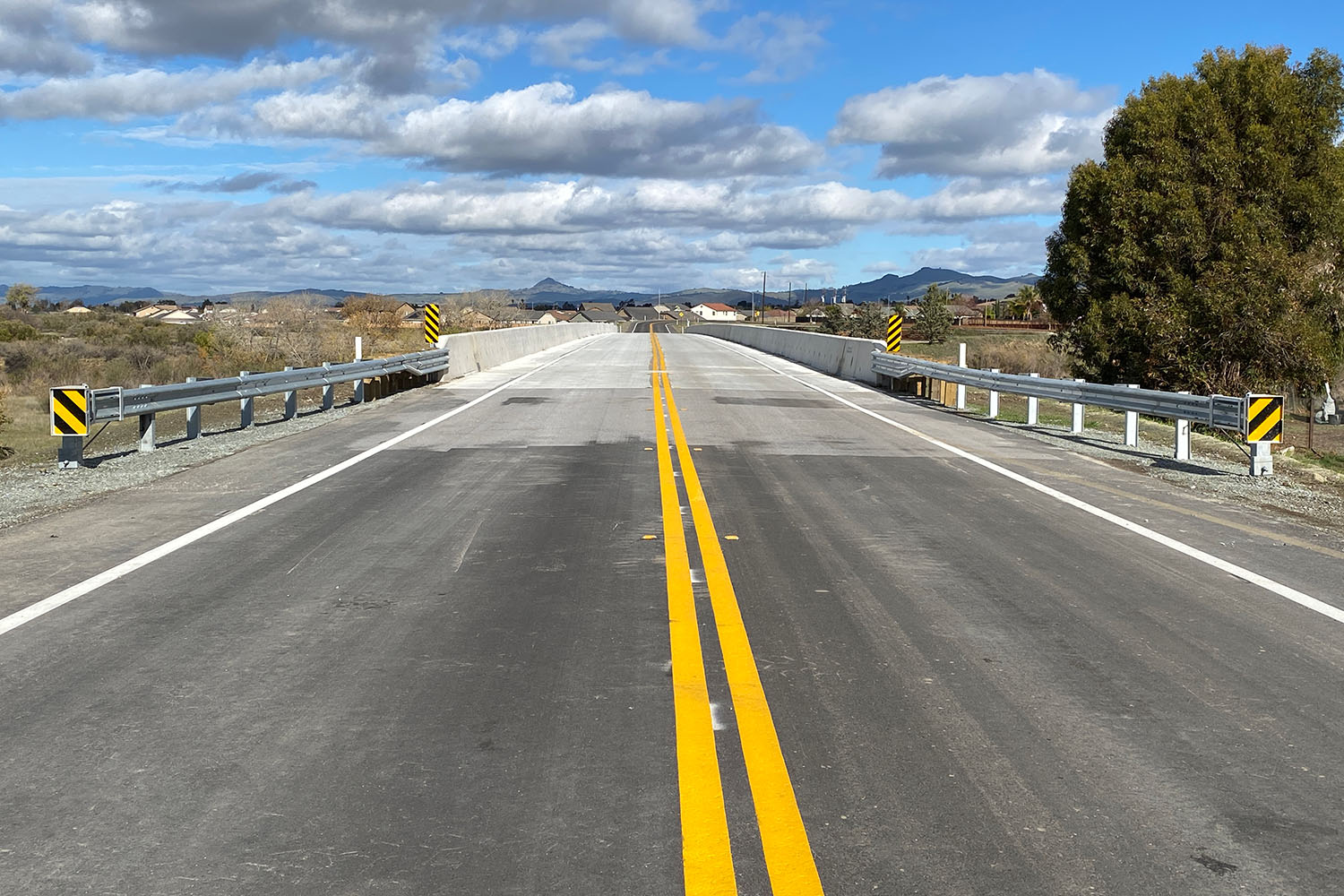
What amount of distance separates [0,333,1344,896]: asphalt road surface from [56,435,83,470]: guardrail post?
2412 mm

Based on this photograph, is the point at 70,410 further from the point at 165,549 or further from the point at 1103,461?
the point at 1103,461

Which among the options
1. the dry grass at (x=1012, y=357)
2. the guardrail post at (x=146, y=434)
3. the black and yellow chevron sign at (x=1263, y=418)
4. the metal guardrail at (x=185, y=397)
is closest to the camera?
the metal guardrail at (x=185, y=397)

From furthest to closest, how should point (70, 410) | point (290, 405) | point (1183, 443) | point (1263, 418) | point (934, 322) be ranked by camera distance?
point (934, 322), point (290, 405), point (1183, 443), point (1263, 418), point (70, 410)

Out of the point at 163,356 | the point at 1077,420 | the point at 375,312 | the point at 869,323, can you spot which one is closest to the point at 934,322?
the point at 869,323

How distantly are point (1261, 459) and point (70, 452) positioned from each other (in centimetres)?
1298

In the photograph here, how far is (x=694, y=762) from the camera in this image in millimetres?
4434

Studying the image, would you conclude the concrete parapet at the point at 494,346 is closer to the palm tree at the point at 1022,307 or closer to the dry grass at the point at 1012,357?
the dry grass at the point at 1012,357

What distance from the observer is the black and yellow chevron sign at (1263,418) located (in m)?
12.5

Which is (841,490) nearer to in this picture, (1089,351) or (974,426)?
(974,426)

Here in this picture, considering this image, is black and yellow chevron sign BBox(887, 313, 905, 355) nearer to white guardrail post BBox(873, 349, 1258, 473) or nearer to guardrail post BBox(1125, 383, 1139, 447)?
white guardrail post BBox(873, 349, 1258, 473)

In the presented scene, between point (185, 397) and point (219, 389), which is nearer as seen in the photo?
point (185, 397)

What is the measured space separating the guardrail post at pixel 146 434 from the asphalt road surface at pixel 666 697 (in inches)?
135

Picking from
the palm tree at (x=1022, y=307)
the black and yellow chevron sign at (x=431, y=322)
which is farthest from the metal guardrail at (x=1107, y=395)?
the palm tree at (x=1022, y=307)

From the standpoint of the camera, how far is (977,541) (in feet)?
28.8
